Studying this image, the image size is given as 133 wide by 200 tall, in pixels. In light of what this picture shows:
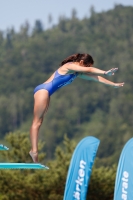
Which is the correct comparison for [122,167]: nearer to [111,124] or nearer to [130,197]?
[130,197]

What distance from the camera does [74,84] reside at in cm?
14938

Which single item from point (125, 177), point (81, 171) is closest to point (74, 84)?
point (81, 171)

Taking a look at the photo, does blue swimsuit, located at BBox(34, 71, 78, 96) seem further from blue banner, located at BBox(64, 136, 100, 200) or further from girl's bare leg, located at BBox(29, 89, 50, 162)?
blue banner, located at BBox(64, 136, 100, 200)

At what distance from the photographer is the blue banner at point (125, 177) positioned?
18.9 m

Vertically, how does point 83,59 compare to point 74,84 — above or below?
below

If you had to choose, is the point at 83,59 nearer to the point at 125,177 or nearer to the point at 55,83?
the point at 55,83

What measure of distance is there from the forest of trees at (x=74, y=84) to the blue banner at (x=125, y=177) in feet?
233

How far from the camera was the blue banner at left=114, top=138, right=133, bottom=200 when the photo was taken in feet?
62.1

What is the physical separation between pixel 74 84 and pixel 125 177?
130276 mm

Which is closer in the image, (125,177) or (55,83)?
(55,83)

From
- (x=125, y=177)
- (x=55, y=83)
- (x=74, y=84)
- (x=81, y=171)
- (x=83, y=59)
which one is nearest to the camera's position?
(x=55, y=83)

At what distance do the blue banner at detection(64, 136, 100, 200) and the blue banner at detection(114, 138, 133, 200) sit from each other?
7.08 ft

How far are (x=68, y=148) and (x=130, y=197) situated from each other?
22.2 metres

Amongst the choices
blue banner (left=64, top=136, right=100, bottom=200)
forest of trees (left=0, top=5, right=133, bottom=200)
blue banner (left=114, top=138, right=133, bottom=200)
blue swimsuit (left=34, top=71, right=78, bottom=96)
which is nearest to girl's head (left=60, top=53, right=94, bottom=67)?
blue swimsuit (left=34, top=71, right=78, bottom=96)
